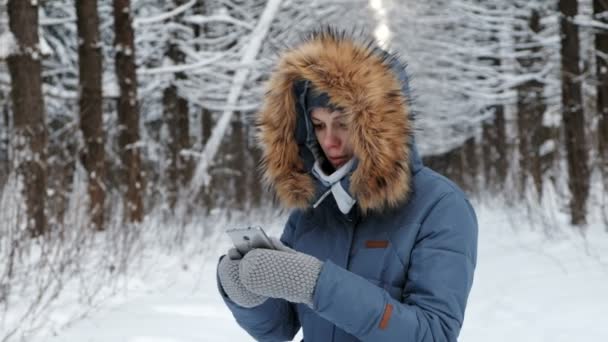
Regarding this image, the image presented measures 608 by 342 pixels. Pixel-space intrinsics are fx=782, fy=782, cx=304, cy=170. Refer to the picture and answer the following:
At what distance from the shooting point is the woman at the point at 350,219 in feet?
5.43

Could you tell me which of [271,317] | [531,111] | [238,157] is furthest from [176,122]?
[271,317]

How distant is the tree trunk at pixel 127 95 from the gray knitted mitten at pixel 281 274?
28.7 feet

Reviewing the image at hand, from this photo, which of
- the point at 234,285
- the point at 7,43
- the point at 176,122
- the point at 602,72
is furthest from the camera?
the point at 176,122

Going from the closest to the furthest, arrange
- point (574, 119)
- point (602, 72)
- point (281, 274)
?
1. point (281, 274)
2. point (602, 72)
3. point (574, 119)

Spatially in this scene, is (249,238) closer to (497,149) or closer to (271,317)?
(271,317)

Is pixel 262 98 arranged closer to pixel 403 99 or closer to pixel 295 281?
pixel 403 99

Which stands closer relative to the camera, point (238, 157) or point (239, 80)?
point (239, 80)

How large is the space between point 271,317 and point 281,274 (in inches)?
15.6

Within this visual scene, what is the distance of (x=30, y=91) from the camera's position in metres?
7.37

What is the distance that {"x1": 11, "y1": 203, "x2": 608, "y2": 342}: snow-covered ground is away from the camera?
506 cm

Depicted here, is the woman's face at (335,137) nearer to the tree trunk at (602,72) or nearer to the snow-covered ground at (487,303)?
the snow-covered ground at (487,303)

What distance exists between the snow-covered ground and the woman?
10.1ft

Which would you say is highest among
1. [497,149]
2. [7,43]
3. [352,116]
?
[7,43]

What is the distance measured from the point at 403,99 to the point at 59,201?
14.1 feet
